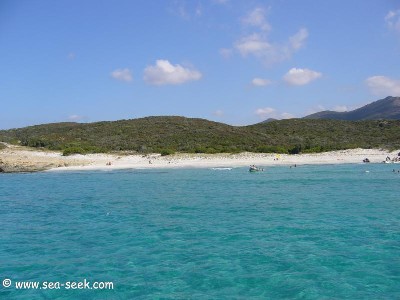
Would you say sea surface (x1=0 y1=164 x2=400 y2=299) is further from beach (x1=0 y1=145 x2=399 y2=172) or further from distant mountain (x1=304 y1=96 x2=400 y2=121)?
distant mountain (x1=304 y1=96 x2=400 y2=121)

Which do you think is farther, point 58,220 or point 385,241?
point 58,220

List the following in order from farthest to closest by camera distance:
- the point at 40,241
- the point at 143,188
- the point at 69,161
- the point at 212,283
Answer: the point at 69,161, the point at 143,188, the point at 40,241, the point at 212,283

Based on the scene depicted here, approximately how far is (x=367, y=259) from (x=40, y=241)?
39.9 feet

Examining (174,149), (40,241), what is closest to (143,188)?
(40,241)

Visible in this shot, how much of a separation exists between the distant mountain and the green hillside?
7564 centimetres

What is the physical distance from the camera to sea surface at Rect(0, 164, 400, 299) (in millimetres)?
10484

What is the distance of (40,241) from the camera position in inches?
604

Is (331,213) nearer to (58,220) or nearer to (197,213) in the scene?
(197,213)

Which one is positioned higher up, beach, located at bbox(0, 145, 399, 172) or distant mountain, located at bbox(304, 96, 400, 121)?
distant mountain, located at bbox(304, 96, 400, 121)

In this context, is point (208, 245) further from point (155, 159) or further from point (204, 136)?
point (204, 136)
